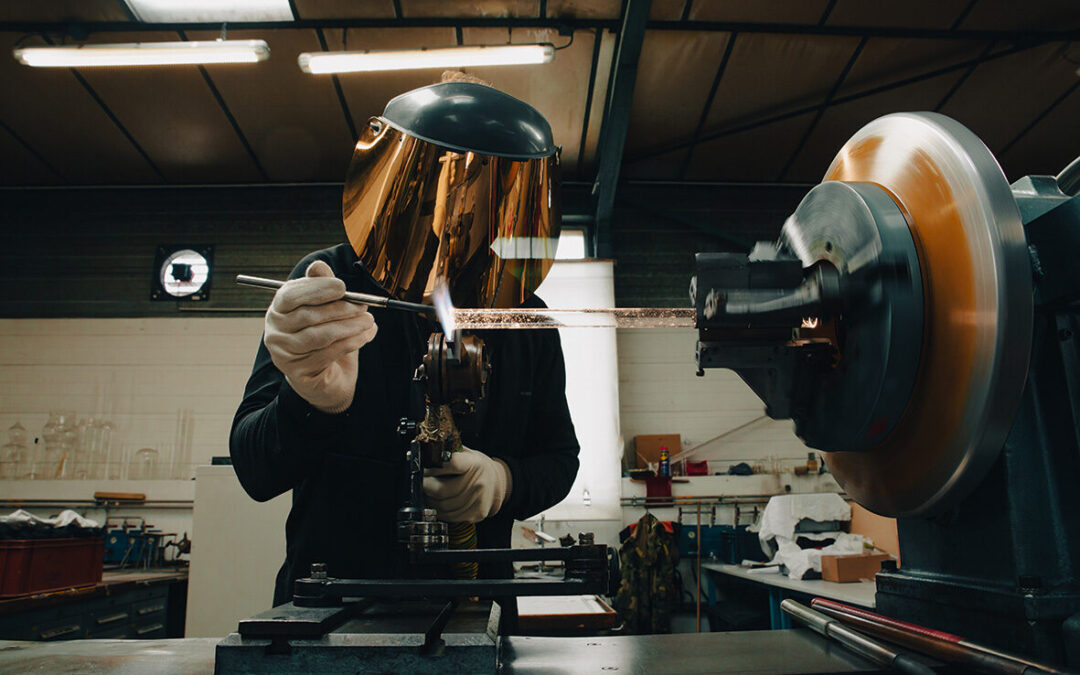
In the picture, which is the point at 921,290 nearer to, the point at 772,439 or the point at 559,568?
the point at 559,568

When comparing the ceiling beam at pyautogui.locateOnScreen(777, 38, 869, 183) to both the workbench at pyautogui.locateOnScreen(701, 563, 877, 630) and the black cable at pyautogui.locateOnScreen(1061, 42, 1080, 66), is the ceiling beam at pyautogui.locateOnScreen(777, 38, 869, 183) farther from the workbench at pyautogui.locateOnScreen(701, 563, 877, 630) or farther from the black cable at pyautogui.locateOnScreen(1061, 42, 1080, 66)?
the workbench at pyautogui.locateOnScreen(701, 563, 877, 630)

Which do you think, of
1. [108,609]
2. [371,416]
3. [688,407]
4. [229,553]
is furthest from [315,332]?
[688,407]

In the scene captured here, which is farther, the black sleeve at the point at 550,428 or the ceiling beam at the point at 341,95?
the ceiling beam at the point at 341,95

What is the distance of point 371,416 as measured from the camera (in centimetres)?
116

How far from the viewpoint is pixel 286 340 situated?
2.88 feet

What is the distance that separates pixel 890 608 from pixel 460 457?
2.05ft

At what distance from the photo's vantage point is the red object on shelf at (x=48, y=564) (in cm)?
300

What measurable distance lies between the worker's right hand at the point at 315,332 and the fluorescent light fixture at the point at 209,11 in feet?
14.2

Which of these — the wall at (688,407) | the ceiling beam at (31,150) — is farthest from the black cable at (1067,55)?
the ceiling beam at (31,150)

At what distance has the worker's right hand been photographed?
862mm

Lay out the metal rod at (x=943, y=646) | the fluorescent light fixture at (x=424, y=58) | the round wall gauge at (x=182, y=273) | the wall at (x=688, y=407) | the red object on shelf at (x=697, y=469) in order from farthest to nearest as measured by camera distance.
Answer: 1. the round wall gauge at (x=182, y=273)
2. the wall at (x=688, y=407)
3. the red object on shelf at (x=697, y=469)
4. the fluorescent light fixture at (x=424, y=58)
5. the metal rod at (x=943, y=646)

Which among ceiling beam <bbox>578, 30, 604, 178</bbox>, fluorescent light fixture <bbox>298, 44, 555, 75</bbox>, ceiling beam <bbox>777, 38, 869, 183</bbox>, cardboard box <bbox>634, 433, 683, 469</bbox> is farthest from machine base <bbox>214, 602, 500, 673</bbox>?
ceiling beam <bbox>777, 38, 869, 183</bbox>

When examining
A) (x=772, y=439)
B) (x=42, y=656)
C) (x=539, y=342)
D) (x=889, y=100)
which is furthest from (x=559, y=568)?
(x=889, y=100)

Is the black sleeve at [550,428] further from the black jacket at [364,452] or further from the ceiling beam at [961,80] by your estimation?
the ceiling beam at [961,80]
